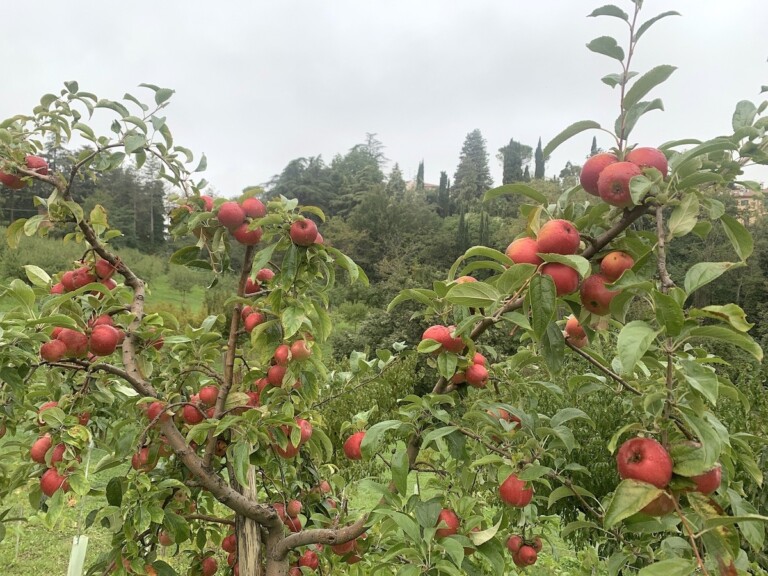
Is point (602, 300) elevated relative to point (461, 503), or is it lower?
elevated

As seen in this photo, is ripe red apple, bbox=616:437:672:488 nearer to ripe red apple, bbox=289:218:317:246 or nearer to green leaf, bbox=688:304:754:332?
green leaf, bbox=688:304:754:332

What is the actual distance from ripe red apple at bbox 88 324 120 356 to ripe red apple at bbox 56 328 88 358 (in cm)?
2

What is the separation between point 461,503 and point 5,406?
3.45ft

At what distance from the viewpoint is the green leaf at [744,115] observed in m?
0.75

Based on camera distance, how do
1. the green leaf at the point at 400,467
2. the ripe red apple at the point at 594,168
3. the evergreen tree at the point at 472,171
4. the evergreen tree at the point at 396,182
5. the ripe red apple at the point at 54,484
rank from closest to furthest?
the ripe red apple at the point at 594,168, the green leaf at the point at 400,467, the ripe red apple at the point at 54,484, the evergreen tree at the point at 396,182, the evergreen tree at the point at 472,171

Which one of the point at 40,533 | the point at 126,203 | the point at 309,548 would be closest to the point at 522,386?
the point at 309,548

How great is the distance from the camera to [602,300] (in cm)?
71

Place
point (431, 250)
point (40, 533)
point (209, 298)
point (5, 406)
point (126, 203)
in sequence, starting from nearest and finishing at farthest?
point (5, 406)
point (40, 533)
point (209, 298)
point (431, 250)
point (126, 203)

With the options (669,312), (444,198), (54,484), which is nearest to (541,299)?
(669,312)

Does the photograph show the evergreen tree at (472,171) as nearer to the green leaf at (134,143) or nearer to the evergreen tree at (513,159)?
the evergreen tree at (513,159)

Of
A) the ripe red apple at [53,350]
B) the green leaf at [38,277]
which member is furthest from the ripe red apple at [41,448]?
the green leaf at [38,277]

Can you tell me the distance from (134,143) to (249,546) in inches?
40.4

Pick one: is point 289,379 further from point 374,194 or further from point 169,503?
point 374,194

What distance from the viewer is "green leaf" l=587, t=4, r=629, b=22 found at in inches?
28.6
